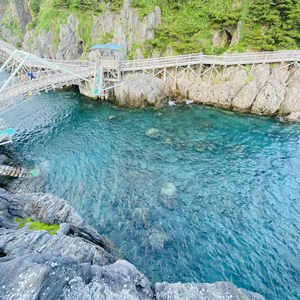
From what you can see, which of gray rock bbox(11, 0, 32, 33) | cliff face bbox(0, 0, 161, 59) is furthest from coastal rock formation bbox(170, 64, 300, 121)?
gray rock bbox(11, 0, 32, 33)

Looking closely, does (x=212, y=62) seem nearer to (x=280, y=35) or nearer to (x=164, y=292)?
(x=280, y=35)

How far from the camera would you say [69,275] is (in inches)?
229

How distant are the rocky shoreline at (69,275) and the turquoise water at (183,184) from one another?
493 cm

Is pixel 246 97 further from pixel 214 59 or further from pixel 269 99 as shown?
pixel 214 59

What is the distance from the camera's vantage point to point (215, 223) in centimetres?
1475

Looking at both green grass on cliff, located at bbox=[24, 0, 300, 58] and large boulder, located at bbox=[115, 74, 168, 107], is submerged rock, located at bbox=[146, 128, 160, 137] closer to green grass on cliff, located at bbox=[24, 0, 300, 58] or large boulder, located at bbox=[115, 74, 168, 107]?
large boulder, located at bbox=[115, 74, 168, 107]

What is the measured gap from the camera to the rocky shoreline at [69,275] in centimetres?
518

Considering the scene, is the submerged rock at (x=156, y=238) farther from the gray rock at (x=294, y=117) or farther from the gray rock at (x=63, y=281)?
the gray rock at (x=294, y=117)

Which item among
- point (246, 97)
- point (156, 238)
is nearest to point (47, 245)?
point (156, 238)

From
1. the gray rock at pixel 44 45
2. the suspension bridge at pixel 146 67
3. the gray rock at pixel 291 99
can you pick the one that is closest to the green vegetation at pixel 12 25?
the gray rock at pixel 44 45

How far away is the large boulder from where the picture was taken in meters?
32.5

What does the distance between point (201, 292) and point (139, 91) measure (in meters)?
30.1

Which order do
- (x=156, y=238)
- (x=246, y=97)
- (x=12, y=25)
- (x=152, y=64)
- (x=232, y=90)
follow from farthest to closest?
(x=12, y=25) < (x=152, y=64) < (x=232, y=90) < (x=246, y=97) < (x=156, y=238)

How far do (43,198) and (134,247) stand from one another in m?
7.05
